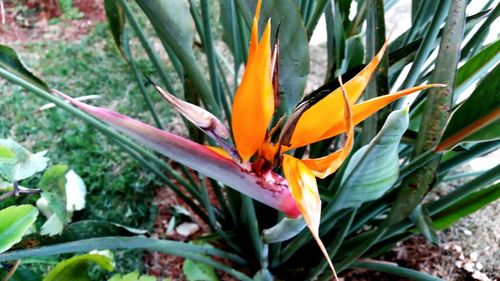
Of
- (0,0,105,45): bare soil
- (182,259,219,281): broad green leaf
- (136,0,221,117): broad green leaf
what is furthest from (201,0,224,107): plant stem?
(0,0,105,45): bare soil

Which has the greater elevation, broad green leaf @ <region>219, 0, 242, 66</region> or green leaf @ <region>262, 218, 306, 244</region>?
broad green leaf @ <region>219, 0, 242, 66</region>

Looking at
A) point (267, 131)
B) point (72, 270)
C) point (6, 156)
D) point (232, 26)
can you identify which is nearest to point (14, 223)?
point (6, 156)

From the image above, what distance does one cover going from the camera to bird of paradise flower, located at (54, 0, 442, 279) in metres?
0.36

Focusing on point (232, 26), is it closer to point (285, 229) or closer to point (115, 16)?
point (115, 16)

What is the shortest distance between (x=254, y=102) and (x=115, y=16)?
439 millimetres

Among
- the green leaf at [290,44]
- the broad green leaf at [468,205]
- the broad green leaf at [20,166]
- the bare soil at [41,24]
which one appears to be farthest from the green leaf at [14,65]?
the bare soil at [41,24]

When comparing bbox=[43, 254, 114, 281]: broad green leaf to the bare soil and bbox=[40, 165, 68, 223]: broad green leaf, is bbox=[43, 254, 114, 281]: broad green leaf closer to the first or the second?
bbox=[40, 165, 68, 223]: broad green leaf

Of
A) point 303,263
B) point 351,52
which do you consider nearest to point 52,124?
point 303,263

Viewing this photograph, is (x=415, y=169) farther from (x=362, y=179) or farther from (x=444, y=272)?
(x=444, y=272)

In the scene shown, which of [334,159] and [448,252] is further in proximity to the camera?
[448,252]

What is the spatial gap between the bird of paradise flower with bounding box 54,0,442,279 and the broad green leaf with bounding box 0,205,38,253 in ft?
0.61

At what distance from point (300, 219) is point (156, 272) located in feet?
1.77

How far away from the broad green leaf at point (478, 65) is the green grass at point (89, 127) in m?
0.62

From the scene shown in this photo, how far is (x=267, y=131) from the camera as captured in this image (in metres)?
0.42
